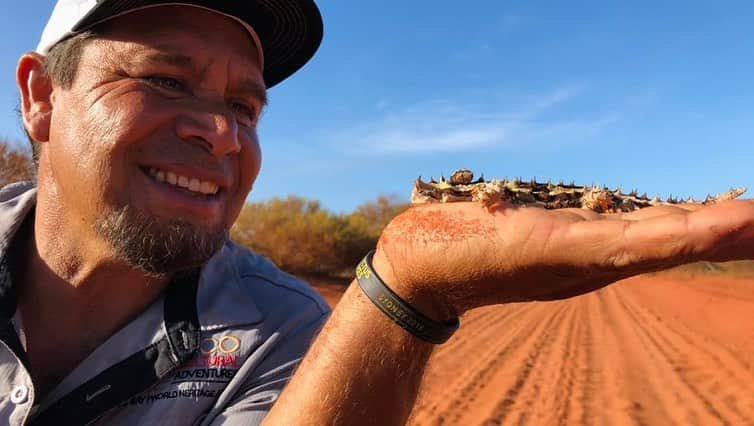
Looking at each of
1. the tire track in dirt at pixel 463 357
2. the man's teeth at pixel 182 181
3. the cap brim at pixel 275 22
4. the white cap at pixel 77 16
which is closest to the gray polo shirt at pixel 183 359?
the man's teeth at pixel 182 181

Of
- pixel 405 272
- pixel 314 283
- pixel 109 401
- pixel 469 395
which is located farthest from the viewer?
pixel 314 283

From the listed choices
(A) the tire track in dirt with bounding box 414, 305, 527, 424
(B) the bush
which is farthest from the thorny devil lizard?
(B) the bush

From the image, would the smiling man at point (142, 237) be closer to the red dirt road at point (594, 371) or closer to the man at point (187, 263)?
the man at point (187, 263)

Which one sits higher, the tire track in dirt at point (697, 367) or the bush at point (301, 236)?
the tire track in dirt at point (697, 367)

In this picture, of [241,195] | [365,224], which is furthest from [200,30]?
[365,224]

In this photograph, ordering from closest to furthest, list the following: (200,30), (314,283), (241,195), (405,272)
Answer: (405,272)
(200,30)
(241,195)
(314,283)

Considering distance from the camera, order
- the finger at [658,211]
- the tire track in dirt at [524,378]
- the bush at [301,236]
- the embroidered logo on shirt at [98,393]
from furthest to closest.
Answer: the bush at [301,236] → the tire track in dirt at [524,378] → the embroidered logo on shirt at [98,393] → the finger at [658,211]

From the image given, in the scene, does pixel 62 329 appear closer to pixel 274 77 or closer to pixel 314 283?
pixel 274 77
